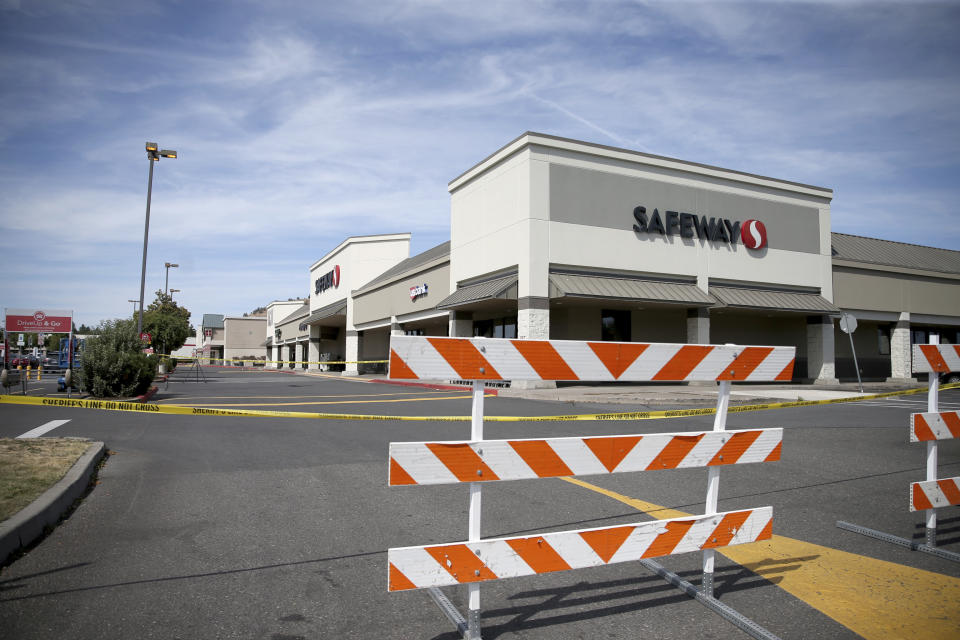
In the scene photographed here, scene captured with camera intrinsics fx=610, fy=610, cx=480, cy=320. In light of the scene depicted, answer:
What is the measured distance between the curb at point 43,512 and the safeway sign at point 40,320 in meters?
37.3

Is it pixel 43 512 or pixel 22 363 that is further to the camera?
pixel 22 363

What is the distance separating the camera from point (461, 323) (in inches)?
1183

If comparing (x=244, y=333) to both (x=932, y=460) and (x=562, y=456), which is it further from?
(x=562, y=456)

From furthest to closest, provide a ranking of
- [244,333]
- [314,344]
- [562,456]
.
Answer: [244,333]
[314,344]
[562,456]

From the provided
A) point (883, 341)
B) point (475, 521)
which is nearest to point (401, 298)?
point (883, 341)

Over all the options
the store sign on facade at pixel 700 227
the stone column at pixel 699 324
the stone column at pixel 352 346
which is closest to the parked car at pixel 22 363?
the stone column at pixel 352 346

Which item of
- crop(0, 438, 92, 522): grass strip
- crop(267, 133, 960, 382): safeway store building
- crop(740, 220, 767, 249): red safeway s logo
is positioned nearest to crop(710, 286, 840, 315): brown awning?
crop(267, 133, 960, 382): safeway store building

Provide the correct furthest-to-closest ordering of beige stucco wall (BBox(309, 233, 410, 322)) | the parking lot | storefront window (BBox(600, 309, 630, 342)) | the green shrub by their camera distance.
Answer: beige stucco wall (BBox(309, 233, 410, 322)), storefront window (BBox(600, 309, 630, 342)), the green shrub, the parking lot

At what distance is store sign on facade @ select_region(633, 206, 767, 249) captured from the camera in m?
26.5

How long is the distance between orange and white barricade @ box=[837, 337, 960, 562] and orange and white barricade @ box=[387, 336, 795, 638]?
161 centimetres

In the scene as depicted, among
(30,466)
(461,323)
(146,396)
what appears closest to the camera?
(30,466)

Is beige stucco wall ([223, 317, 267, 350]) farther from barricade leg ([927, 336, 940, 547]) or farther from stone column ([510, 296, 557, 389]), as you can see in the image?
barricade leg ([927, 336, 940, 547])

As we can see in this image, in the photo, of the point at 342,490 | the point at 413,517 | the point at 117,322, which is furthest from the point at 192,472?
the point at 117,322

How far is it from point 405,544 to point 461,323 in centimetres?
2542
